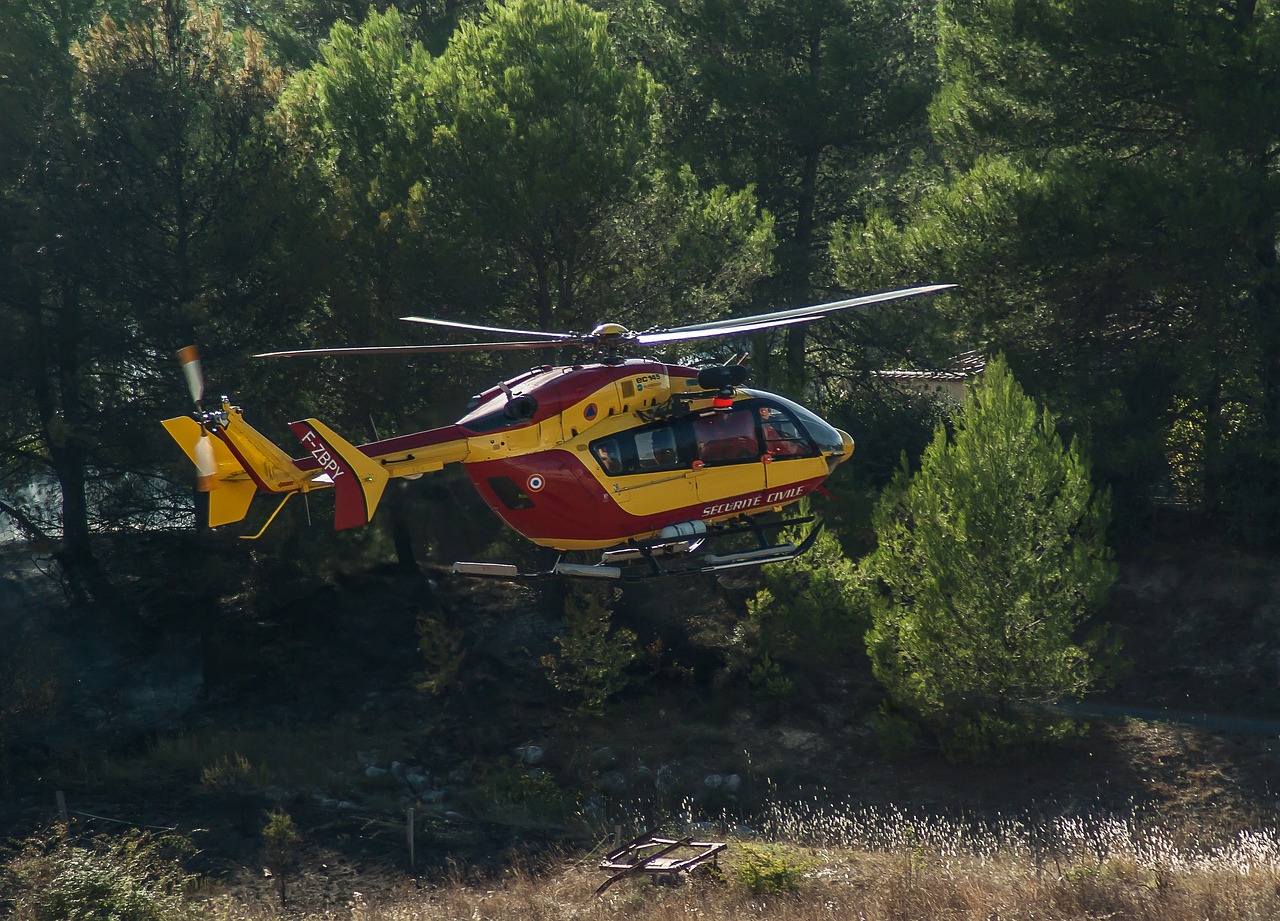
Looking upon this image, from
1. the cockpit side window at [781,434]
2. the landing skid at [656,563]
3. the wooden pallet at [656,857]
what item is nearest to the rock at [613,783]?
the wooden pallet at [656,857]

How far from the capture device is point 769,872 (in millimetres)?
15656

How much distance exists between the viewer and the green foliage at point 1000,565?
18.2 meters

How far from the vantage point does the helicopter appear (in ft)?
44.6

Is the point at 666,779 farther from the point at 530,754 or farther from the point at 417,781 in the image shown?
the point at 417,781

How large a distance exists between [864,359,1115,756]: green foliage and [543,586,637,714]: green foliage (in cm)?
471

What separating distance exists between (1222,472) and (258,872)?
17.1m

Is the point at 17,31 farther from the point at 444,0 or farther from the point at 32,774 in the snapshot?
the point at 32,774

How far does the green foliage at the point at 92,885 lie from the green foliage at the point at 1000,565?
10.8 metres

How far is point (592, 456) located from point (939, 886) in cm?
660

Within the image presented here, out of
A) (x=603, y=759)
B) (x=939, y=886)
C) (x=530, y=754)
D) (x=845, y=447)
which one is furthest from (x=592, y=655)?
(x=939, y=886)

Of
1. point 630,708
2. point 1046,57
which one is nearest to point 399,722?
point 630,708

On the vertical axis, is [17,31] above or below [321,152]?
above

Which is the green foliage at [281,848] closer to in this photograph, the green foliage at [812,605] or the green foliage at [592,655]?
the green foliage at [592,655]

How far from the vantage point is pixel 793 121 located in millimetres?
25500
